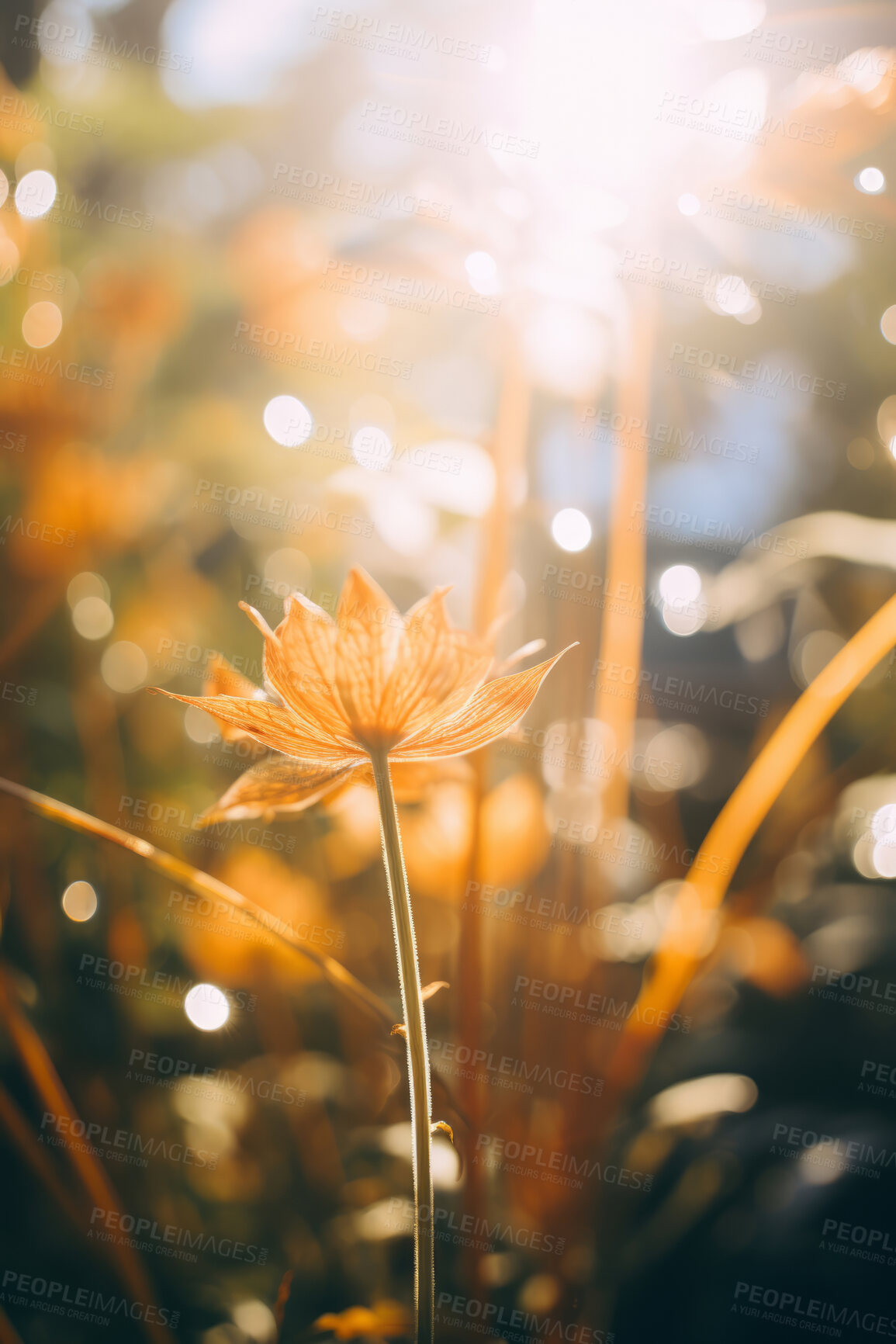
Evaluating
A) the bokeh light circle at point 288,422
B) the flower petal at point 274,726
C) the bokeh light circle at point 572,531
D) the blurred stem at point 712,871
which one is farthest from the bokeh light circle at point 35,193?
the blurred stem at point 712,871

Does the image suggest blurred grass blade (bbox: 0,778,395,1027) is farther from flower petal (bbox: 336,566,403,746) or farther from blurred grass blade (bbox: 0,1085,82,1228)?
blurred grass blade (bbox: 0,1085,82,1228)

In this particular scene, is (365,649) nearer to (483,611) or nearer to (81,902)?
(483,611)

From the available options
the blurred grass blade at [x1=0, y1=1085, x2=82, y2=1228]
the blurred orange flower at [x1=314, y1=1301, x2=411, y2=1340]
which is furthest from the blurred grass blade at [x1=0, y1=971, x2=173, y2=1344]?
the blurred orange flower at [x1=314, y1=1301, x2=411, y2=1340]

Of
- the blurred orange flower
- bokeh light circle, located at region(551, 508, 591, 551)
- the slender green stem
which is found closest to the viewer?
the slender green stem

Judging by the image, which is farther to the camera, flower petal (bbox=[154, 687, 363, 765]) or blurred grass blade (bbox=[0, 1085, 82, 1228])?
blurred grass blade (bbox=[0, 1085, 82, 1228])

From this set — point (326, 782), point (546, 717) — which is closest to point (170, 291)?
point (546, 717)
